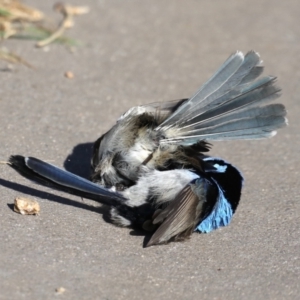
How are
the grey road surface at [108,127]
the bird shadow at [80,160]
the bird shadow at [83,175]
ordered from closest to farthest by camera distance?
1. the grey road surface at [108,127]
2. the bird shadow at [83,175]
3. the bird shadow at [80,160]

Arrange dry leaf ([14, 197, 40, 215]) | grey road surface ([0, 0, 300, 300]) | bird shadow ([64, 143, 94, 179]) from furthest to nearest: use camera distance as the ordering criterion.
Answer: bird shadow ([64, 143, 94, 179]) < dry leaf ([14, 197, 40, 215]) < grey road surface ([0, 0, 300, 300])

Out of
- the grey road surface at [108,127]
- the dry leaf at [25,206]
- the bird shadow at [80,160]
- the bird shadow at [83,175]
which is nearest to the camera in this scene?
the grey road surface at [108,127]

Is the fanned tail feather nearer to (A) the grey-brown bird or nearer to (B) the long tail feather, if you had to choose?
(A) the grey-brown bird

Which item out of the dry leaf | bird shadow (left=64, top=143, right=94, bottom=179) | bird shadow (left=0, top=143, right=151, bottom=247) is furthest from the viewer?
bird shadow (left=64, top=143, right=94, bottom=179)

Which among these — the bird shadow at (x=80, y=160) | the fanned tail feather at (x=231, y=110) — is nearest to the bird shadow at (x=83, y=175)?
the bird shadow at (x=80, y=160)

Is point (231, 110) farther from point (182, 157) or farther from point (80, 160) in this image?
point (80, 160)

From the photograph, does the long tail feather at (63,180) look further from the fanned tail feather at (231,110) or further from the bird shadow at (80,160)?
the fanned tail feather at (231,110)

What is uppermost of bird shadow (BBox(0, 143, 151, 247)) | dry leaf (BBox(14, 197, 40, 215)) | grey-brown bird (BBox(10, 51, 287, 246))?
grey-brown bird (BBox(10, 51, 287, 246))

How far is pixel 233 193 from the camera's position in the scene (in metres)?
3.53

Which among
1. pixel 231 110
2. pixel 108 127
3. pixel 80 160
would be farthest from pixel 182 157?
pixel 108 127

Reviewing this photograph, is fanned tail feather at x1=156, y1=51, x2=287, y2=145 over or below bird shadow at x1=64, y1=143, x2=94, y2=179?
over

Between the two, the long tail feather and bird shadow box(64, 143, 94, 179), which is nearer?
the long tail feather

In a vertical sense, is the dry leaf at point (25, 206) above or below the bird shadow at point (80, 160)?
below

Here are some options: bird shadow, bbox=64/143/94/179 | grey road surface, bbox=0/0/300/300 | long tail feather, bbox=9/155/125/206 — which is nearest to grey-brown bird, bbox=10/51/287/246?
long tail feather, bbox=9/155/125/206
